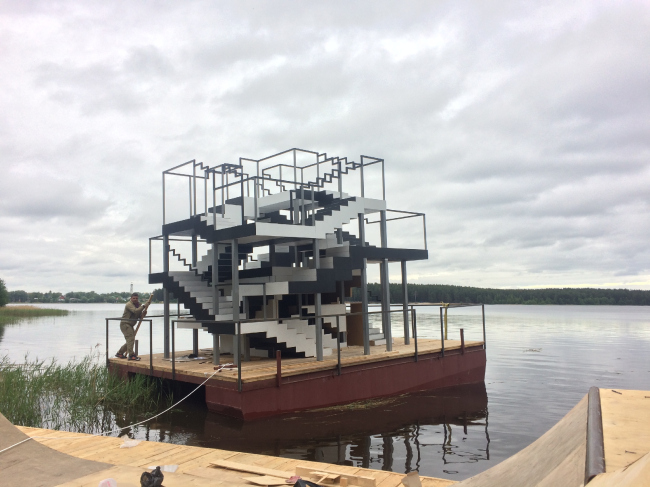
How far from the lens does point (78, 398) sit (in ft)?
38.4

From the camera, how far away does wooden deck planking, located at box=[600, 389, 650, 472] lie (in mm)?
2723

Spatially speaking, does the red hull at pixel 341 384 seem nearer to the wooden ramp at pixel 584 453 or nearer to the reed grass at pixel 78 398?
the reed grass at pixel 78 398

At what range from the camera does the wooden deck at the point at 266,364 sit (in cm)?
1132

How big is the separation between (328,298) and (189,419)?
574 cm

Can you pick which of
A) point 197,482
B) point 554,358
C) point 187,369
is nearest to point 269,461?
point 197,482

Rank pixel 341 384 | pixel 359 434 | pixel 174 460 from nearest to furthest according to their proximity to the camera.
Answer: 1. pixel 174 460
2. pixel 359 434
3. pixel 341 384

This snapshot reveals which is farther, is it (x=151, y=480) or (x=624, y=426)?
(x=151, y=480)

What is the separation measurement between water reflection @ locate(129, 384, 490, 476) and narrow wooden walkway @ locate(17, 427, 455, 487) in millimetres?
2567

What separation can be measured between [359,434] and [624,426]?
785 centimetres

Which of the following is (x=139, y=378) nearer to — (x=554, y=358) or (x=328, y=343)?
(x=328, y=343)

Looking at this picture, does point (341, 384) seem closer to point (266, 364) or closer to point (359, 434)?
point (266, 364)

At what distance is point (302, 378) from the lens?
11789 mm

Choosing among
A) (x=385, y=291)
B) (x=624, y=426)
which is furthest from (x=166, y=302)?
(x=624, y=426)

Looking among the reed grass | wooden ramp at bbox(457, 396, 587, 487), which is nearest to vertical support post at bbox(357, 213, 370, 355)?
the reed grass
